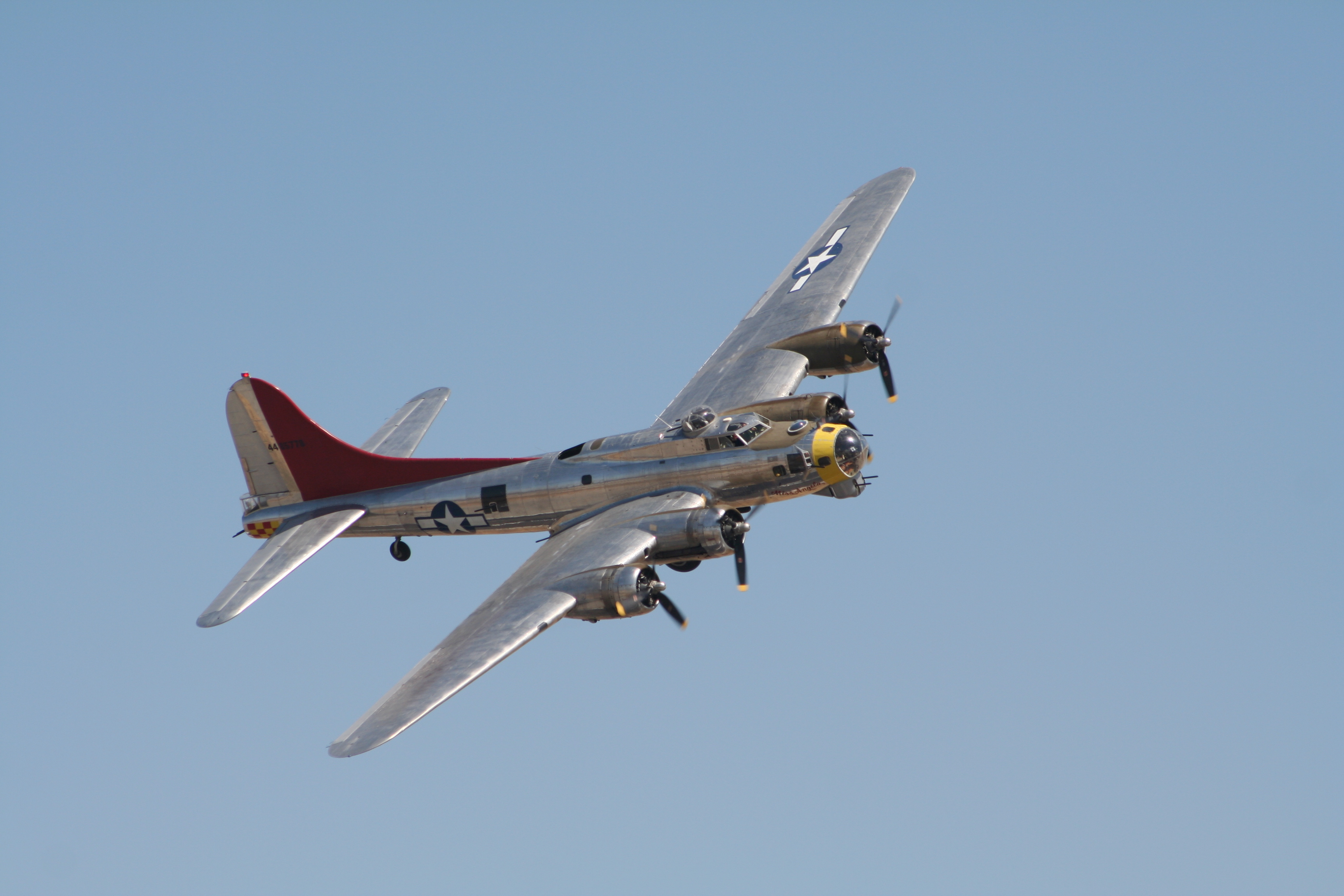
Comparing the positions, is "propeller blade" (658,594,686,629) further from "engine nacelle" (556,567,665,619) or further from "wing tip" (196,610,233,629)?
"wing tip" (196,610,233,629)

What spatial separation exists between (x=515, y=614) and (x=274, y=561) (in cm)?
836

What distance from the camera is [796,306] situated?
47.1 m

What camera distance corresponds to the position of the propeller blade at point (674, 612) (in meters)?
36.4

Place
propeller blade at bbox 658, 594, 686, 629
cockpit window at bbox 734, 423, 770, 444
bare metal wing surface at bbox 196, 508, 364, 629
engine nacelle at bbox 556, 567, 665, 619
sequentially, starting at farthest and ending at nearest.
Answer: cockpit window at bbox 734, 423, 770, 444 → bare metal wing surface at bbox 196, 508, 364, 629 → propeller blade at bbox 658, 594, 686, 629 → engine nacelle at bbox 556, 567, 665, 619

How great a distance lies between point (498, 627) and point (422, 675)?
2.06 metres

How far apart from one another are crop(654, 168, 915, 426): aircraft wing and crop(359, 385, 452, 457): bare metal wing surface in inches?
293

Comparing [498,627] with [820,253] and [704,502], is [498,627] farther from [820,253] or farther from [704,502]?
[820,253]

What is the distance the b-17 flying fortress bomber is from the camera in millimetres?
35469

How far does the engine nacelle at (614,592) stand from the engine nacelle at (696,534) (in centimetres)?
159

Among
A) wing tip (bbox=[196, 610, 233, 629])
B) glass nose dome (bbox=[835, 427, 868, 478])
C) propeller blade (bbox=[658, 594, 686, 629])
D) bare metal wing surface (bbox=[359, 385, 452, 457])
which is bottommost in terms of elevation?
propeller blade (bbox=[658, 594, 686, 629])

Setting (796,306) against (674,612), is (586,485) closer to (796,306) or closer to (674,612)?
(674,612)

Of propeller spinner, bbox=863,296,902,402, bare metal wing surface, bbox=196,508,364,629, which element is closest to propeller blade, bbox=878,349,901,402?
propeller spinner, bbox=863,296,902,402

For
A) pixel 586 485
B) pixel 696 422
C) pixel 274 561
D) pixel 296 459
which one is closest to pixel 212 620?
pixel 274 561

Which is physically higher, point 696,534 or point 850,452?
point 850,452
